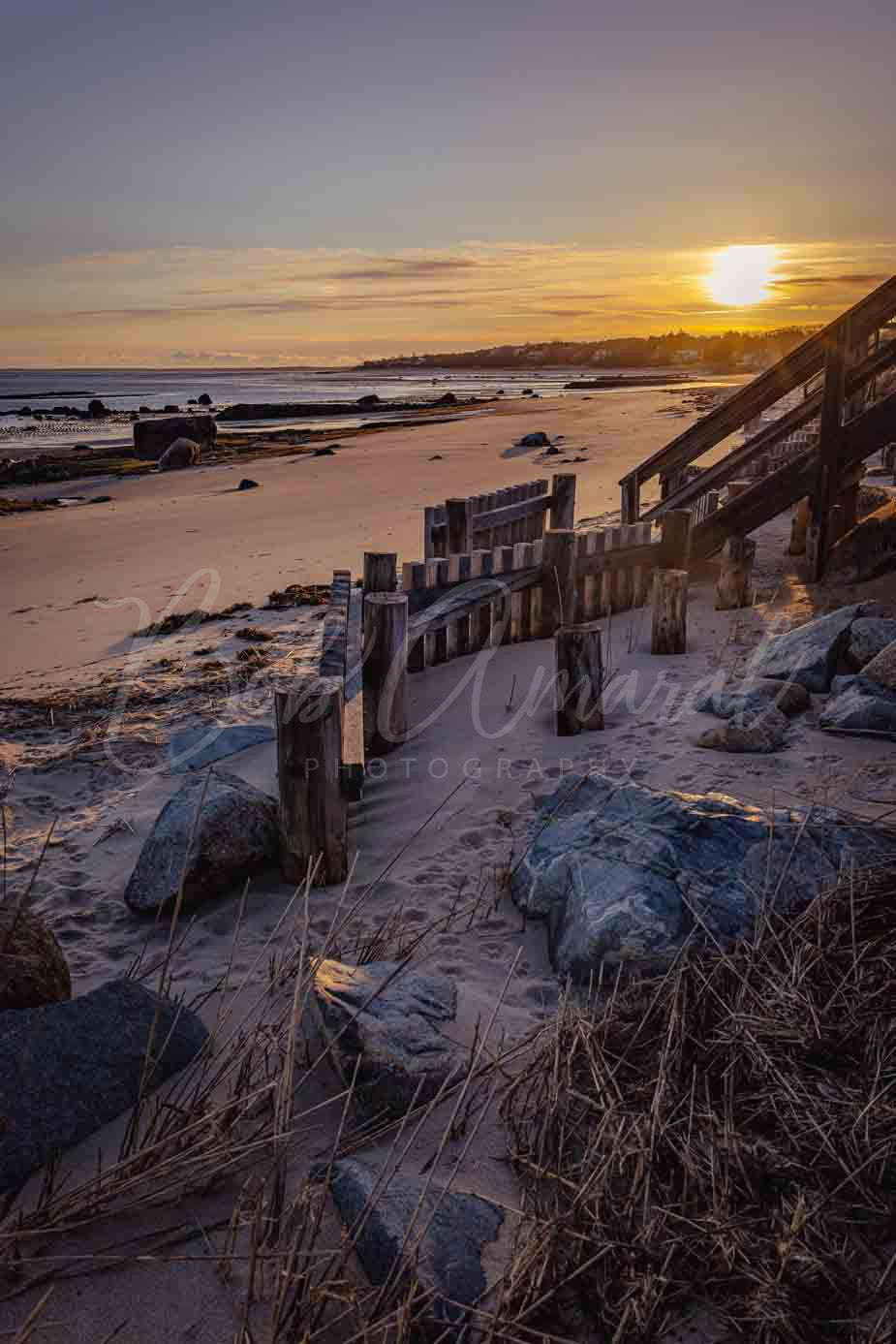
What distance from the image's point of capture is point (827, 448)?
7.87 meters

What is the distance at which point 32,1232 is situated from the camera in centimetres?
196

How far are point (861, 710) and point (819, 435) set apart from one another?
4217 millimetres

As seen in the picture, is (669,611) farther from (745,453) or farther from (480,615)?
(745,453)

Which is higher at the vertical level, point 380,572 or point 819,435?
point 819,435

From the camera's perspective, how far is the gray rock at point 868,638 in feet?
17.9

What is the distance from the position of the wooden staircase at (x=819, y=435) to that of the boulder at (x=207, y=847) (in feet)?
19.0

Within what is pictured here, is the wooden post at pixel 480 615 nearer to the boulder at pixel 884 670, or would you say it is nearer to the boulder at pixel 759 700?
the boulder at pixel 759 700

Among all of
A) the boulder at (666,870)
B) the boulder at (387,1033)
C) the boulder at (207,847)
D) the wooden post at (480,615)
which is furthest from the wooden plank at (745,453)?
the boulder at (387,1033)

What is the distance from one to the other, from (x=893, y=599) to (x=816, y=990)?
16.2ft

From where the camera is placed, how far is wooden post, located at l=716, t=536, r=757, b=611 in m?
7.61

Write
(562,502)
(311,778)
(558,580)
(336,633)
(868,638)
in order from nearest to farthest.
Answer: (311,778), (868,638), (336,633), (558,580), (562,502)

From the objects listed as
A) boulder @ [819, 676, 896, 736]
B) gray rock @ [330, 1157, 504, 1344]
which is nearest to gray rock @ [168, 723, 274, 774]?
boulder @ [819, 676, 896, 736]

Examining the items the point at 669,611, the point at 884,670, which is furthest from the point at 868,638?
the point at 669,611

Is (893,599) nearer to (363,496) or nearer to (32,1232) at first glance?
(32,1232)
